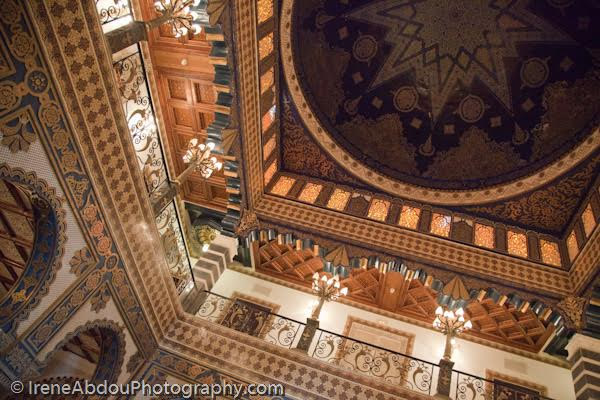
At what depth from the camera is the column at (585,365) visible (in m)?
5.31

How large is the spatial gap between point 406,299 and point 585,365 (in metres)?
2.99

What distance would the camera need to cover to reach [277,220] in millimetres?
6473

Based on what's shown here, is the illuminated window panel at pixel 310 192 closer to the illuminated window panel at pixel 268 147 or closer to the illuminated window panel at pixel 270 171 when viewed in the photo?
the illuminated window panel at pixel 270 171

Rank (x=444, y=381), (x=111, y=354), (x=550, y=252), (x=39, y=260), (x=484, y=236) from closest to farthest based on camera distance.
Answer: (x=39, y=260), (x=111, y=354), (x=444, y=381), (x=550, y=252), (x=484, y=236)

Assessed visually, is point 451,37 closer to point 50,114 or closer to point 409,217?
point 409,217

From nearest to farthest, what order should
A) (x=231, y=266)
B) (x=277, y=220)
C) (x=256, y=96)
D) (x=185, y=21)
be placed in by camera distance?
(x=185, y=21) → (x=256, y=96) → (x=277, y=220) → (x=231, y=266)

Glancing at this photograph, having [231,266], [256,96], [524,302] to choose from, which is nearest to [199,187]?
[231,266]

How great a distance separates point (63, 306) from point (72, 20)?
2.76 m

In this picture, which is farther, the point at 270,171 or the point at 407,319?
the point at 407,319

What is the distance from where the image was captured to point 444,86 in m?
6.93

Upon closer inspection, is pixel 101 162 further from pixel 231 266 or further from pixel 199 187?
pixel 231 266

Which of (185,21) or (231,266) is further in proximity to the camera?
(231,266)

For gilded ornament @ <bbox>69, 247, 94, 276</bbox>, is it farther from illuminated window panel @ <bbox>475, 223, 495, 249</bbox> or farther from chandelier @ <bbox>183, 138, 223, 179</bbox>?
illuminated window panel @ <bbox>475, 223, 495, 249</bbox>

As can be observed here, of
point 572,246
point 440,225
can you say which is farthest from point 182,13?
point 572,246
